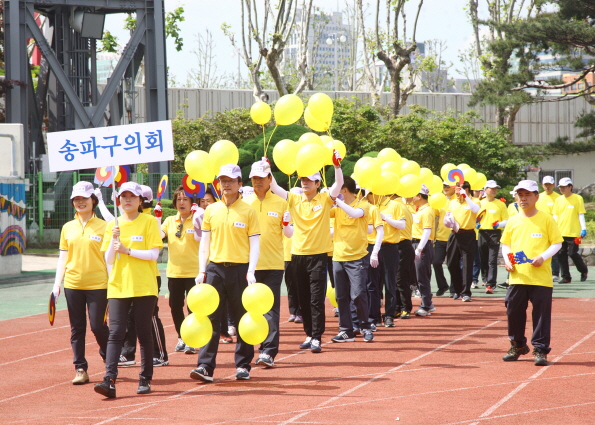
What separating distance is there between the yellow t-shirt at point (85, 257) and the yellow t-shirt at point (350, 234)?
299 centimetres

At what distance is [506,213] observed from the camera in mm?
15367

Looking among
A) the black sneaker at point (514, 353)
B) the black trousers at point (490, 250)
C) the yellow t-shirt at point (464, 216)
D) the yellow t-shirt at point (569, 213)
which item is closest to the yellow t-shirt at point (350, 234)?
the black sneaker at point (514, 353)

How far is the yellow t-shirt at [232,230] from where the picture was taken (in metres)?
7.57

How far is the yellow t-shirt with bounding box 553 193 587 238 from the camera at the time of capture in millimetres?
16391

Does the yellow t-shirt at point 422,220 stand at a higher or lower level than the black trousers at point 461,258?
higher

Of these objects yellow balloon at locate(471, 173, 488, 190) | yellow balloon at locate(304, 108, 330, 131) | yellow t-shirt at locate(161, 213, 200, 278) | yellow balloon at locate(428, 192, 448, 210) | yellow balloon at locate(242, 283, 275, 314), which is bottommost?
yellow balloon at locate(242, 283, 275, 314)

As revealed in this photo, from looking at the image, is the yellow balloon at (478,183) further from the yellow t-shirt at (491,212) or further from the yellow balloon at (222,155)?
the yellow balloon at (222,155)

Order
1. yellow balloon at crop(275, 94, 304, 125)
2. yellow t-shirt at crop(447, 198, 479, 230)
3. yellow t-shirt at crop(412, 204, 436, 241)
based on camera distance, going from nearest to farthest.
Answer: yellow balloon at crop(275, 94, 304, 125)
yellow t-shirt at crop(412, 204, 436, 241)
yellow t-shirt at crop(447, 198, 479, 230)

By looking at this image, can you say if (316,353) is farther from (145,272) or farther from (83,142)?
(83,142)

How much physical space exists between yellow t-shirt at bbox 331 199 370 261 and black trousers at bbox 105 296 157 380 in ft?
9.52

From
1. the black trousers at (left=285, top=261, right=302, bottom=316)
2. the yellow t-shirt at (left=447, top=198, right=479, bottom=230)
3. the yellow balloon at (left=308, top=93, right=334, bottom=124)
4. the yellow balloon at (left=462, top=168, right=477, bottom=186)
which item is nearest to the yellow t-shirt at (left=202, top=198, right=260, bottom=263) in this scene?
the yellow balloon at (left=308, top=93, right=334, bottom=124)

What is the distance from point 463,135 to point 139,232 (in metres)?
22.1

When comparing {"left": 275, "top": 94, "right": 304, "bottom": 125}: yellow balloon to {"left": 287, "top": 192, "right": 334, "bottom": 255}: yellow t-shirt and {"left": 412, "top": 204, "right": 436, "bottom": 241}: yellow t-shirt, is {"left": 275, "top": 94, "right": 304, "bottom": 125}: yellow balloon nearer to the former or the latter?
{"left": 287, "top": 192, "right": 334, "bottom": 255}: yellow t-shirt

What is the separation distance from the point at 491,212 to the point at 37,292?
8.63 m
